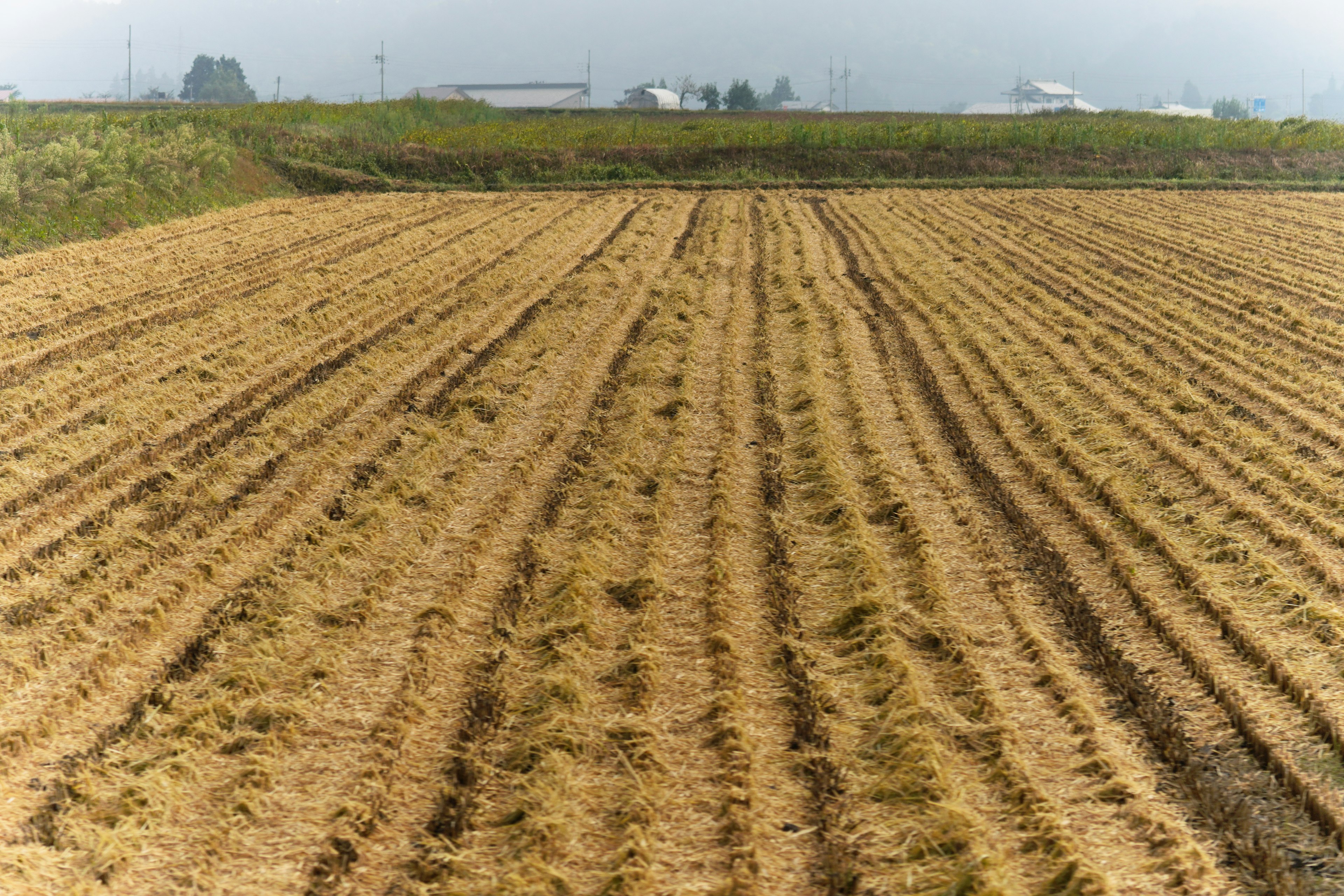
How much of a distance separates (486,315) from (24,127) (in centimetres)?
1946

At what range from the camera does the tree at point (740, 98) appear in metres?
86.6

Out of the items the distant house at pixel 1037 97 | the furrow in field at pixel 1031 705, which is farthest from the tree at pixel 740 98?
the furrow in field at pixel 1031 705

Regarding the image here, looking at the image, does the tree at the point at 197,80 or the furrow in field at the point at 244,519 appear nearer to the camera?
the furrow in field at the point at 244,519

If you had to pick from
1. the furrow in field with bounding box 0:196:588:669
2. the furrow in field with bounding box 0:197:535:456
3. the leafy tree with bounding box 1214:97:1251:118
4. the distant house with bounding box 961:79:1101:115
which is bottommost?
the furrow in field with bounding box 0:196:588:669

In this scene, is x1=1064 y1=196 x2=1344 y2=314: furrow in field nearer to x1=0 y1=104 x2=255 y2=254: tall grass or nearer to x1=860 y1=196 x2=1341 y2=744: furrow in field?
x1=860 y1=196 x2=1341 y2=744: furrow in field

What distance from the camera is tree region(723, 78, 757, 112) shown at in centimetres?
8662

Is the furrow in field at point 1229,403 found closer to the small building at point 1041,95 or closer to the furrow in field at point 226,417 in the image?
the furrow in field at point 226,417

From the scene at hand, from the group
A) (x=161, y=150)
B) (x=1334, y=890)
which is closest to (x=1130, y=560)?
(x=1334, y=890)

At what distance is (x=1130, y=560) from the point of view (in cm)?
655

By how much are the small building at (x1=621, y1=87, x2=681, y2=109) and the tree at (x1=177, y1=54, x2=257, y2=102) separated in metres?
67.6

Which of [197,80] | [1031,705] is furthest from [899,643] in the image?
[197,80]

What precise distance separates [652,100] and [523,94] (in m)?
17.2

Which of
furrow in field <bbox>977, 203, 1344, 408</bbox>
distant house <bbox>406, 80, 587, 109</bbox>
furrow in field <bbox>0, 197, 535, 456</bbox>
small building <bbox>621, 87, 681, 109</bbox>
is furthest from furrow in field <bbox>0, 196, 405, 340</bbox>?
distant house <bbox>406, 80, 587, 109</bbox>

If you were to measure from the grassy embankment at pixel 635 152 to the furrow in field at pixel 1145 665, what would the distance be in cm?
2089
